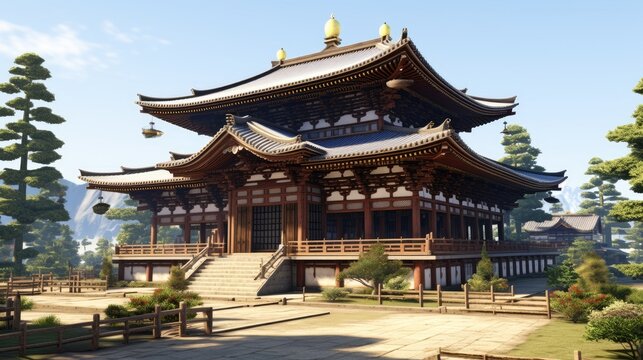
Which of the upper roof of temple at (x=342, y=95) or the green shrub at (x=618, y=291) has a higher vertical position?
the upper roof of temple at (x=342, y=95)

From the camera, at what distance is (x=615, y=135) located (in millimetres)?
22391

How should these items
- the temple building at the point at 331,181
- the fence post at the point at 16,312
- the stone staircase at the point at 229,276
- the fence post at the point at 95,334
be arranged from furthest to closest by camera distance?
the temple building at the point at 331,181 → the stone staircase at the point at 229,276 → the fence post at the point at 16,312 → the fence post at the point at 95,334

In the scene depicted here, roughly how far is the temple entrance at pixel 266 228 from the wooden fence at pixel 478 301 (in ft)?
30.5

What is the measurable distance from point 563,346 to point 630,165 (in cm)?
1233

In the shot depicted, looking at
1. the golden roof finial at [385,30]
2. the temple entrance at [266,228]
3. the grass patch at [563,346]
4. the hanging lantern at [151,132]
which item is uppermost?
the golden roof finial at [385,30]

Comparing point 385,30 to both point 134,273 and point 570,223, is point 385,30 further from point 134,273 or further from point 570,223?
point 570,223

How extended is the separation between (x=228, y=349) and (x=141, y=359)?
205 centimetres

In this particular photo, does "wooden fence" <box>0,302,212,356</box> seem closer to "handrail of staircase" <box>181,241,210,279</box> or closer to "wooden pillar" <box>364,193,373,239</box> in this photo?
"handrail of staircase" <box>181,241,210,279</box>

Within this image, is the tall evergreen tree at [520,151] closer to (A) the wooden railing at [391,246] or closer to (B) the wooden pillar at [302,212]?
(A) the wooden railing at [391,246]

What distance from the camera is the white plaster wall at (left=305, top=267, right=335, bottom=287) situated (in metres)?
26.8

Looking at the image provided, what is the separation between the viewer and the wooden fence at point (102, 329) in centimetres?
1214

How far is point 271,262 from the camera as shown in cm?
2686

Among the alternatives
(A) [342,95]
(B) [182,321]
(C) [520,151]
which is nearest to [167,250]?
(A) [342,95]

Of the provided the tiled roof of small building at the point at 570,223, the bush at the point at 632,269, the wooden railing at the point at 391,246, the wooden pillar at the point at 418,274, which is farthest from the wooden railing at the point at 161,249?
the tiled roof of small building at the point at 570,223
